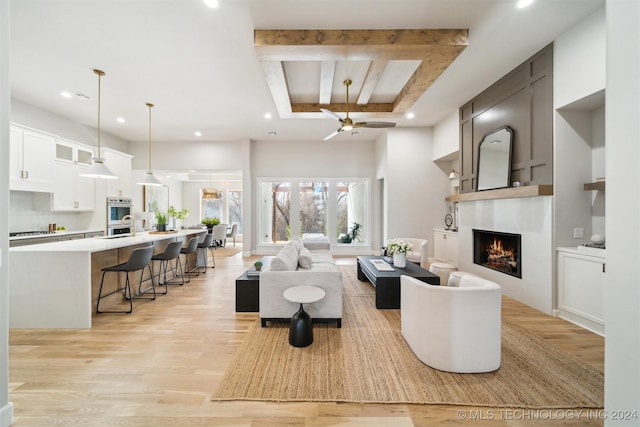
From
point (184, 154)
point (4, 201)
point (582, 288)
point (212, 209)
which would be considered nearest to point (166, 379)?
point (4, 201)

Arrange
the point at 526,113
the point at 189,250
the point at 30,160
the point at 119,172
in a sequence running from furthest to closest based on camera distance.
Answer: the point at 119,172, the point at 189,250, the point at 30,160, the point at 526,113

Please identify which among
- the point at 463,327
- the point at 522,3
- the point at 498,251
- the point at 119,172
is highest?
the point at 522,3

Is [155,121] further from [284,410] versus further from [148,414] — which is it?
[284,410]

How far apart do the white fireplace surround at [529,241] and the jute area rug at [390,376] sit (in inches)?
37.2

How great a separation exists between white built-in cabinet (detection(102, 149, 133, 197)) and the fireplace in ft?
25.9

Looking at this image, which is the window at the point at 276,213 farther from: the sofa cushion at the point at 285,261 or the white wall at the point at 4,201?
the white wall at the point at 4,201

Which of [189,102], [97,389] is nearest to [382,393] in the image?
[97,389]

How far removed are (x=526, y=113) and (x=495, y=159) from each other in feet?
2.48

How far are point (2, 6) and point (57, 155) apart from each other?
15.8 ft

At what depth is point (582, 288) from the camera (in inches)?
114

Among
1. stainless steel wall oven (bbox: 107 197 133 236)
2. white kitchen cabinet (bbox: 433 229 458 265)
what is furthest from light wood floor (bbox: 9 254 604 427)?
stainless steel wall oven (bbox: 107 197 133 236)

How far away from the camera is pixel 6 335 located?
1.65m

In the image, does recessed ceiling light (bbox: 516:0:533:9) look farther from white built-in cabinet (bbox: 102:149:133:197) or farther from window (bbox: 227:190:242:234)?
window (bbox: 227:190:242:234)

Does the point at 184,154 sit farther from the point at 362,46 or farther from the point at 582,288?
the point at 582,288
